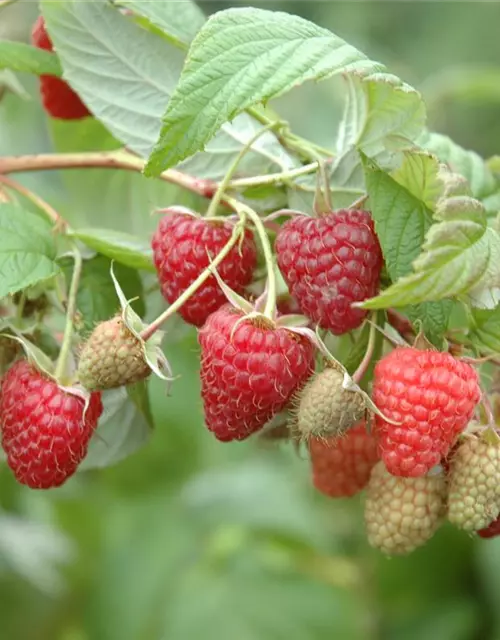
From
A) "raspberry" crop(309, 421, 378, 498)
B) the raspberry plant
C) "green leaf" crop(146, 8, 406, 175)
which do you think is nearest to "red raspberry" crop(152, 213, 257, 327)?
the raspberry plant

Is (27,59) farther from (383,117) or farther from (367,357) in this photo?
(367,357)

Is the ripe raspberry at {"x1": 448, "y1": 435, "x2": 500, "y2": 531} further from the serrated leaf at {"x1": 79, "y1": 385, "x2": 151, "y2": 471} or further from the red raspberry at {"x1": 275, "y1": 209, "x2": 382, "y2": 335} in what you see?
the serrated leaf at {"x1": 79, "y1": 385, "x2": 151, "y2": 471}

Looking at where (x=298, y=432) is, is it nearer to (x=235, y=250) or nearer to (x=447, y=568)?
(x=235, y=250)

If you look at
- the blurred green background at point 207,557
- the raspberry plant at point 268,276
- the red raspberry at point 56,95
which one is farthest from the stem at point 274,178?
the blurred green background at point 207,557

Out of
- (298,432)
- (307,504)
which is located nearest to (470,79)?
(307,504)

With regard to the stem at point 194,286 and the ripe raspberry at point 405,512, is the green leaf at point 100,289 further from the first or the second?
the ripe raspberry at point 405,512

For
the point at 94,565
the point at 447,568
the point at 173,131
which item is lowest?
the point at 94,565
